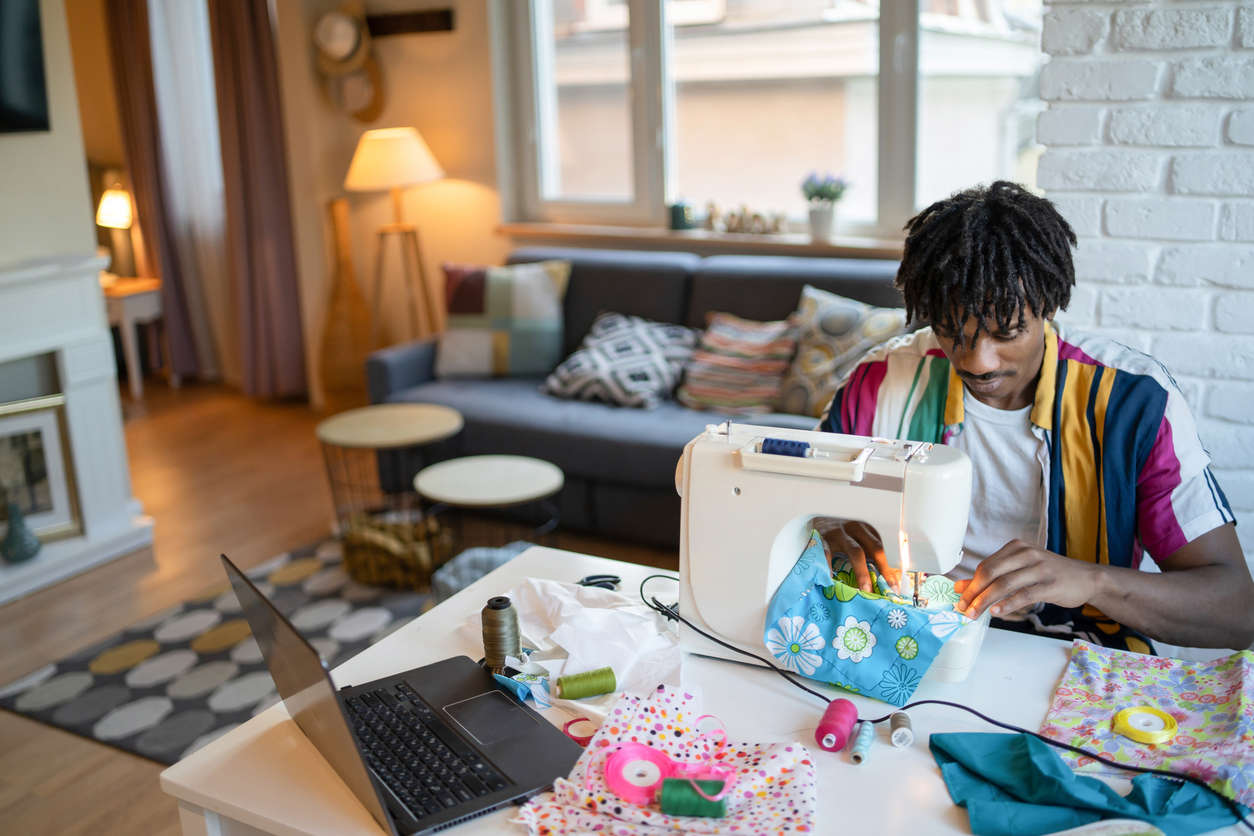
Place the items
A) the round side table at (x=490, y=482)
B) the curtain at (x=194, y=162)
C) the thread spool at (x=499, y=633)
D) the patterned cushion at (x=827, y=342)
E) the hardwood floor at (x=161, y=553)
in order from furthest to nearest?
the curtain at (x=194, y=162)
the patterned cushion at (x=827, y=342)
the round side table at (x=490, y=482)
the hardwood floor at (x=161, y=553)
the thread spool at (x=499, y=633)

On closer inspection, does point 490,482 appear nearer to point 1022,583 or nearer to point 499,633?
point 499,633

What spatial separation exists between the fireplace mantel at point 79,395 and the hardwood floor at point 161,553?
62 mm

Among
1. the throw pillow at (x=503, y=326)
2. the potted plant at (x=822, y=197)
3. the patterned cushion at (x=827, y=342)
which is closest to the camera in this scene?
the patterned cushion at (x=827, y=342)

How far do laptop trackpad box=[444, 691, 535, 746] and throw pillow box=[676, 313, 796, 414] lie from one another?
7.23 ft

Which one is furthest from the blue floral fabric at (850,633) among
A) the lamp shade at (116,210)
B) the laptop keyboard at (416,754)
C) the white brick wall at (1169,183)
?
the lamp shade at (116,210)

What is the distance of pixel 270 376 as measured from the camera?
5.20m

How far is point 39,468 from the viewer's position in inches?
134

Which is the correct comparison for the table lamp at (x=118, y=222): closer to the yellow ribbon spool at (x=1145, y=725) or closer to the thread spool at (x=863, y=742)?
→ the thread spool at (x=863, y=742)

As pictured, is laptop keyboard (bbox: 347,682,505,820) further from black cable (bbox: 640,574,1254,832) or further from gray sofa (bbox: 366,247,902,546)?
gray sofa (bbox: 366,247,902,546)

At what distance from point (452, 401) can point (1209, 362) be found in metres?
2.43

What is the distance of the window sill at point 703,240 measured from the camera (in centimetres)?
374

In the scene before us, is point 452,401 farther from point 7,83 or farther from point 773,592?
point 773,592

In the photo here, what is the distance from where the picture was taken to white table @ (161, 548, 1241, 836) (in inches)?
42.9

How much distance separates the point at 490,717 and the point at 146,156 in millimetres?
4800
